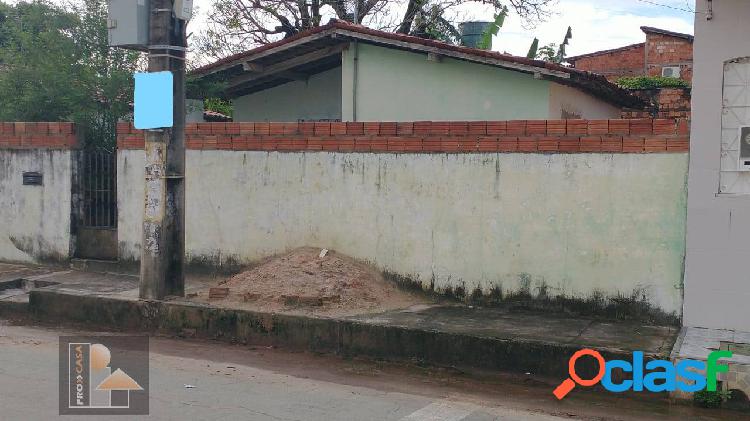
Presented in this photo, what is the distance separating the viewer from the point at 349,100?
12328 mm

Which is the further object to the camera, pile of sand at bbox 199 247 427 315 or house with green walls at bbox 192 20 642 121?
house with green walls at bbox 192 20 642 121

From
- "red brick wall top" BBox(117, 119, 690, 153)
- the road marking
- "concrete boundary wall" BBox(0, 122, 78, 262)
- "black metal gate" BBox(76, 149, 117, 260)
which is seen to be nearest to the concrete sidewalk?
the road marking

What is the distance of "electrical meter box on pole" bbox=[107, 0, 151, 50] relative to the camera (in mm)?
8656

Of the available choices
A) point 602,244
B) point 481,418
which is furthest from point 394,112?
point 481,418

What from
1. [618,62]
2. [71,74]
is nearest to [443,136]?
[71,74]

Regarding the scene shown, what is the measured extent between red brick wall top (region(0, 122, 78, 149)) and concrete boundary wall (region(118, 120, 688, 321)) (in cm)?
153

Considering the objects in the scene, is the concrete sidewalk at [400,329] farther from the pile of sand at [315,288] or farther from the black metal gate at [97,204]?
the black metal gate at [97,204]

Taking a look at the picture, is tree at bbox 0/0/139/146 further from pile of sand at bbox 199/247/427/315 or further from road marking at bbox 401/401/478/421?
road marking at bbox 401/401/478/421

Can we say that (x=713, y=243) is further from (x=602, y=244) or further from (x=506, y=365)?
(x=506, y=365)

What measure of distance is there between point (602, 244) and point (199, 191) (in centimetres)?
567

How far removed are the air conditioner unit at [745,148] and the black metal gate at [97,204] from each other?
8.80 meters

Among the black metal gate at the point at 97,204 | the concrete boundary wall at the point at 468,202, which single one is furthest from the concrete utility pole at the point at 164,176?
the black metal gate at the point at 97,204

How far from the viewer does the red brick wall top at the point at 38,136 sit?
11344 millimetres

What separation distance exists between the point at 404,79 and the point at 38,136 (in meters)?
5.99
